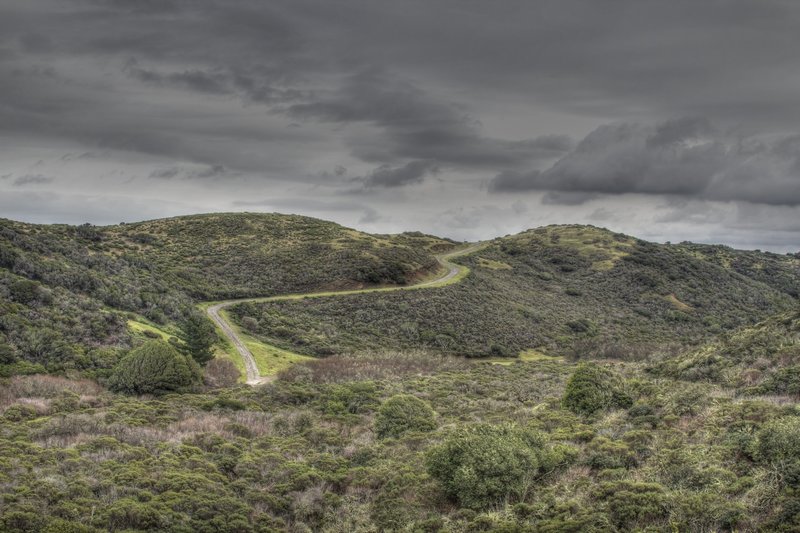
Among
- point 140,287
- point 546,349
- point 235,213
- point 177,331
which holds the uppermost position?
point 235,213

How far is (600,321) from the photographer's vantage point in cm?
6631

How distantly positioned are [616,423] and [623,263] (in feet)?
284

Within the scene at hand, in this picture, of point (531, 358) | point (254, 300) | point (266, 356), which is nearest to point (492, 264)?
point (531, 358)

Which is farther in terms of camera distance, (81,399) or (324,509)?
(81,399)

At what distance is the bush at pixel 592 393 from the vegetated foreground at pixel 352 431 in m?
0.09

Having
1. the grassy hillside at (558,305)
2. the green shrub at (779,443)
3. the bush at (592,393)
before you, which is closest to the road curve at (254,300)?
the grassy hillside at (558,305)

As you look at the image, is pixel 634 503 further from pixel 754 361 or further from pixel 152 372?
pixel 152 372

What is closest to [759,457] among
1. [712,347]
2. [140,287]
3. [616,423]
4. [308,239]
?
[616,423]

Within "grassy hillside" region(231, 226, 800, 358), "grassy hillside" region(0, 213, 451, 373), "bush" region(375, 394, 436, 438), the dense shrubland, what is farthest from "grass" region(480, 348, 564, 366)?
"bush" region(375, 394, 436, 438)

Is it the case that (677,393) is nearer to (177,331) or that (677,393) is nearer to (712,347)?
(712,347)

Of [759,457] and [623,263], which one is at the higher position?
[623,263]

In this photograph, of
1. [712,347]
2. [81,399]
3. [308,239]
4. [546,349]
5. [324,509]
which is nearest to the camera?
[324,509]

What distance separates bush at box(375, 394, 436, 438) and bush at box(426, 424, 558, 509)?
15.3 ft

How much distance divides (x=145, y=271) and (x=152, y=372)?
28.7 m
